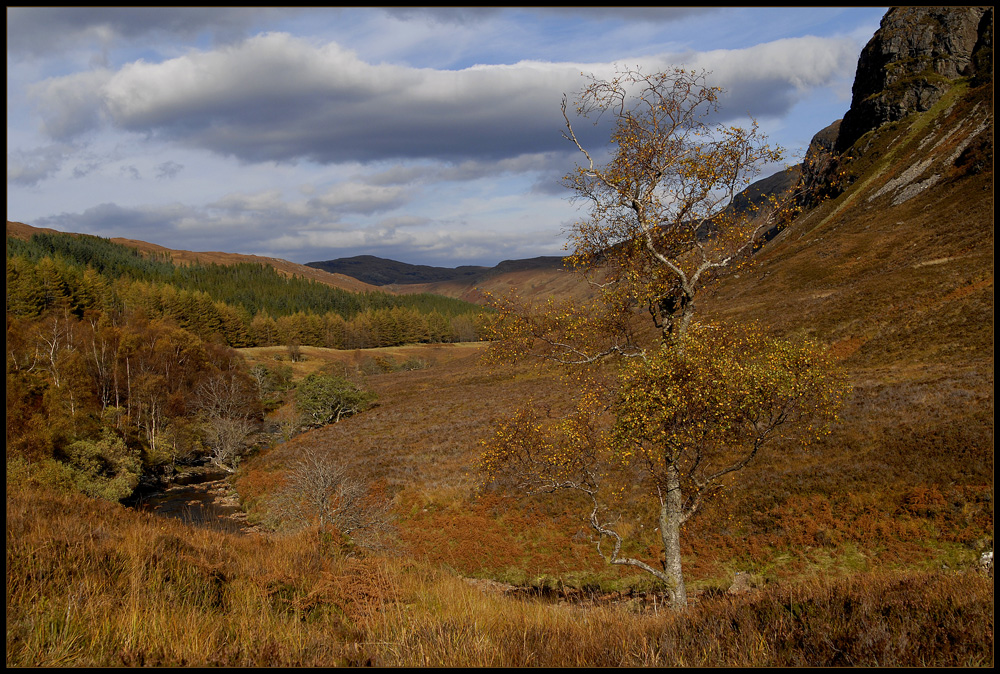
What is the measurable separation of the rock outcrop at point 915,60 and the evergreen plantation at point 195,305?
351ft

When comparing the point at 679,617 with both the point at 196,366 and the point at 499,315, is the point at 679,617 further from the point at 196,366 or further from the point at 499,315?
the point at 196,366

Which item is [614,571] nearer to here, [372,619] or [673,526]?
[673,526]

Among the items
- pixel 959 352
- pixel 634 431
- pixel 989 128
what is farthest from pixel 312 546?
pixel 989 128

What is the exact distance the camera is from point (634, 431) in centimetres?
927

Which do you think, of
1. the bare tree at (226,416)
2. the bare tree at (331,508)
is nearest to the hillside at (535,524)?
the bare tree at (331,508)

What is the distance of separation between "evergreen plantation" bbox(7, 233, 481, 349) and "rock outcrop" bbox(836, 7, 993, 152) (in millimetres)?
106919

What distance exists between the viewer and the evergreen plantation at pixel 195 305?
292 feet

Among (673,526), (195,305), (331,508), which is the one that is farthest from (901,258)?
(195,305)

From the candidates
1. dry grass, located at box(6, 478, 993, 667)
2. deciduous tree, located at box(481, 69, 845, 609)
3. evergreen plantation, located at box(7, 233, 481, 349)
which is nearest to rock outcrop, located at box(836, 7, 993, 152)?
evergreen plantation, located at box(7, 233, 481, 349)

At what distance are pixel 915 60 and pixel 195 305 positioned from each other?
603 ft

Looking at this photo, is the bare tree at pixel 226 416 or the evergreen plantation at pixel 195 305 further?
the evergreen plantation at pixel 195 305

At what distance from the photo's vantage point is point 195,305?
129m

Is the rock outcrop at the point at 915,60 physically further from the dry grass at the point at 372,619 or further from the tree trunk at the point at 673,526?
the dry grass at the point at 372,619

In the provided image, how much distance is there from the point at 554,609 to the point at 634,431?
3.72 meters
